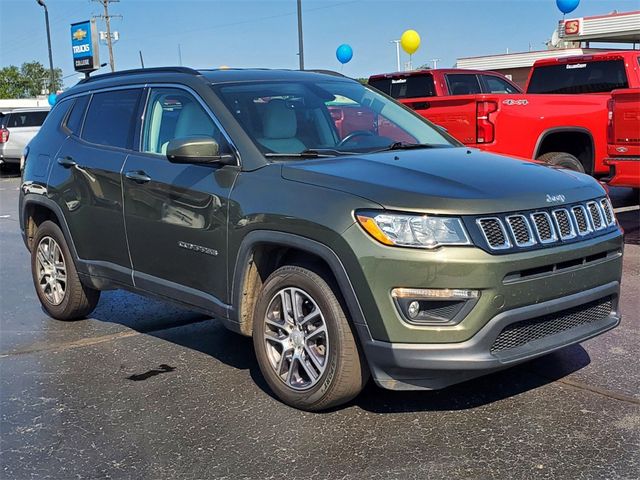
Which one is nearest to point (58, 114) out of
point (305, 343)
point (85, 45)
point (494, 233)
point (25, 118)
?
point (305, 343)

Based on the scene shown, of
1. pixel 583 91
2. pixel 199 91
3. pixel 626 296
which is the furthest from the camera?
pixel 583 91

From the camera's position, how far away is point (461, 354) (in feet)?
11.5

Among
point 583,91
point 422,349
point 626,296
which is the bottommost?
point 626,296

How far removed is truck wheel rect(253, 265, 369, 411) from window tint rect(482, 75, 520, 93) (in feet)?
27.3

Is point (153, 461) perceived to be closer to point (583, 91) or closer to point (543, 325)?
point (543, 325)

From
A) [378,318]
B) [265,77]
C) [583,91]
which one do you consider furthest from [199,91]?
[583,91]

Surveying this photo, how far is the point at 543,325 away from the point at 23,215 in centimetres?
451

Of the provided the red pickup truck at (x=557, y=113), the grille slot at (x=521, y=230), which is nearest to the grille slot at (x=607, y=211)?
the grille slot at (x=521, y=230)

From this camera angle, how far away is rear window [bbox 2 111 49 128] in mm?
22172

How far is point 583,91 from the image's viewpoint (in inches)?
429

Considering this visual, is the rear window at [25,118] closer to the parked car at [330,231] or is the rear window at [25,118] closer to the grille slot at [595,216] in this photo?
the parked car at [330,231]

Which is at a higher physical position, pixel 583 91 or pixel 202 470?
pixel 583 91

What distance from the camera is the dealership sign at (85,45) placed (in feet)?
140

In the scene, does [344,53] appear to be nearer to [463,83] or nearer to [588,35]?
[588,35]
